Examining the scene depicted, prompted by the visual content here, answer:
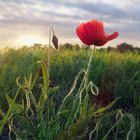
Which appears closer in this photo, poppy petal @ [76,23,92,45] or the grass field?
poppy petal @ [76,23,92,45]

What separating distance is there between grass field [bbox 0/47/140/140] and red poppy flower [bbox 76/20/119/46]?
0.56ft

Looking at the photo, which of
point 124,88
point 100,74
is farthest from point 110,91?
point 100,74

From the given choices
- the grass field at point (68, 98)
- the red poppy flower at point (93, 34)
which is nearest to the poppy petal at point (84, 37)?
the red poppy flower at point (93, 34)

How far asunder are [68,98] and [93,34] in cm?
94

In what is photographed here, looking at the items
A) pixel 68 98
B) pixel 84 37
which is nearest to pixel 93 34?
pixel 84 37

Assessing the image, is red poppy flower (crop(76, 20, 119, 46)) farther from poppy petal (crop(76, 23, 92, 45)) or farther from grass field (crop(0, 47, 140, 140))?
grass field (crop(0, 47, 140, 140))

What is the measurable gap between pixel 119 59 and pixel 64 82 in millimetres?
1034

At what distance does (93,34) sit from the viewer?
8.69 ft

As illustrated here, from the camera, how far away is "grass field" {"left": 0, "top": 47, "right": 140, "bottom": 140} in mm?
2758

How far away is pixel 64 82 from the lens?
4.21 metres

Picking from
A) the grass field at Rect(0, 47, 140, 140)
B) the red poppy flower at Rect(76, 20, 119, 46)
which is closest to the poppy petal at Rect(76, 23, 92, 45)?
the red poppy flower at Rect(76, 20, 119, 46)

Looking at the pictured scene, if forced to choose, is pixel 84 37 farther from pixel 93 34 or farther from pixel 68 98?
pixel 68 98

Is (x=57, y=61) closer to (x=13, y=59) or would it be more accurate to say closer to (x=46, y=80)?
(x=13, y=59)

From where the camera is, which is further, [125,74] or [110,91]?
[125,74]
